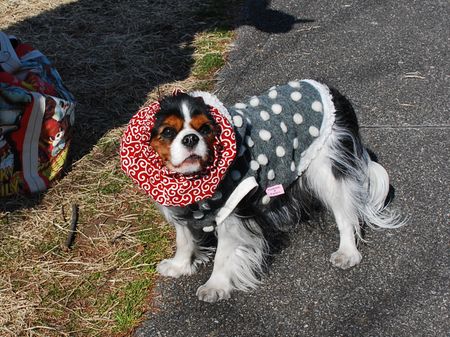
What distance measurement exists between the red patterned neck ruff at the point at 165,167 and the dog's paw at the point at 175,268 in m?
0.67

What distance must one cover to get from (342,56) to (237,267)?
3.00 m

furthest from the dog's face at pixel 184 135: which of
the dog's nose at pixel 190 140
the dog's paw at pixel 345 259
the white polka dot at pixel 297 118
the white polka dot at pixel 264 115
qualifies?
the dog's paw at pixel 345 259

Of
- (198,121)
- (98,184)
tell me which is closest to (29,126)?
(98,184)

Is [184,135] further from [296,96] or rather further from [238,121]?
[296,96]

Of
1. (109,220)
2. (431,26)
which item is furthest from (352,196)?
(431,26)

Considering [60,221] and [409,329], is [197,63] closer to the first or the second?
[60,221]

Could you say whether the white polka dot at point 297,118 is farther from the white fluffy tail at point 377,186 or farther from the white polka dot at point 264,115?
the white fluffy tail at point 377,186

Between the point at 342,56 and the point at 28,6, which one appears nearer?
the point at 342,56

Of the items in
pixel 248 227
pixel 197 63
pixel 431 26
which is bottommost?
pixel 431 26

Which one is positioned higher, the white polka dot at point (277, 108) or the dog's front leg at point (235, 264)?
the white polka dot at point (277, 108)

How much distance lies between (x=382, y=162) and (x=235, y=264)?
1449 mm

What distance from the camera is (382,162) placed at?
15.0ft

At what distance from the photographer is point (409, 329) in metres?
3.33

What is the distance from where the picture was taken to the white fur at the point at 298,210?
11.8 feet
